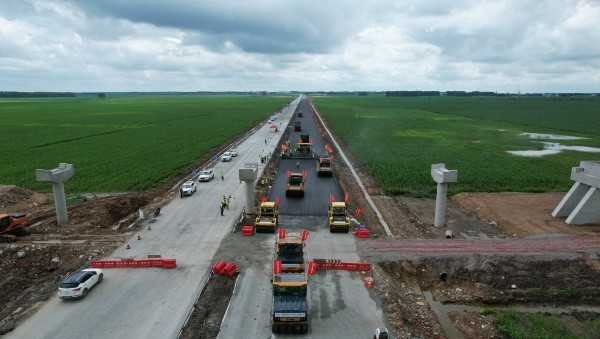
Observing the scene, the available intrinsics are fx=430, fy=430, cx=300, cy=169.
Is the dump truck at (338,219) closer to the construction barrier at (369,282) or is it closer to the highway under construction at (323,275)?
the highway under construction at (323,275)

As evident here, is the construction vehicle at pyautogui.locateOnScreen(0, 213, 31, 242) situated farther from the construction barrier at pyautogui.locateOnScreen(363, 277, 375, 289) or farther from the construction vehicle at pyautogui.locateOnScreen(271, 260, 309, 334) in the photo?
the construction barrier at pyautogui.locateOnScreen(363, 277, 375, 289)

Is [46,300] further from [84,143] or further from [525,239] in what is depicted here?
[84,143]

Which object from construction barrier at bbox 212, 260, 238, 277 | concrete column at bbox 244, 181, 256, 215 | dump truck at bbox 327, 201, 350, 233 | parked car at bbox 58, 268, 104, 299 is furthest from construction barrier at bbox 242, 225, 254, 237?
parked car at bbox 58, 268, 104, 299

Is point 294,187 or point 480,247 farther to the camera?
point 294,187

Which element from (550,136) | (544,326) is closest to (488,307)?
(544,326)

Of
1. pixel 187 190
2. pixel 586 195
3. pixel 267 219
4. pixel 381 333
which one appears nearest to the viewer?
pixel 381 333

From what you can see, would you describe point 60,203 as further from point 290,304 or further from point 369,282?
point 369,282

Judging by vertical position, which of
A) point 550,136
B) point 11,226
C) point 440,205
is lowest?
point 550,136
